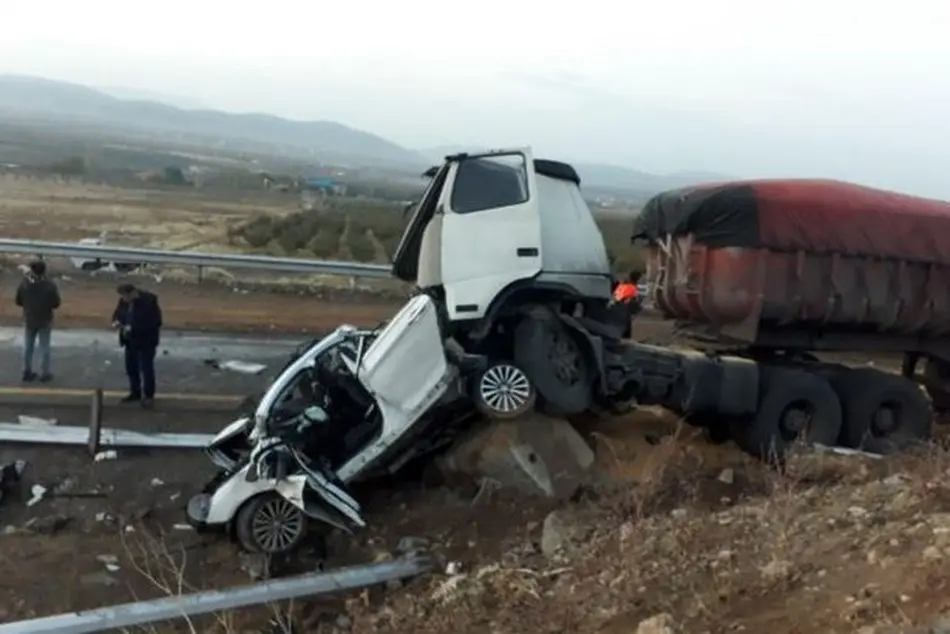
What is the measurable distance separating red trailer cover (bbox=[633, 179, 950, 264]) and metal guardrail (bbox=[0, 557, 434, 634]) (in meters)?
4.15

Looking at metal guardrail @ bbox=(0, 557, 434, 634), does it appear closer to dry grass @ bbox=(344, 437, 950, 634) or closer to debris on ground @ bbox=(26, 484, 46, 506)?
dry grass @ bbox=(344, 437, 950, 634)

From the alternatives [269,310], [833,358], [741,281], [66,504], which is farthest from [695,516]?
[269,310]

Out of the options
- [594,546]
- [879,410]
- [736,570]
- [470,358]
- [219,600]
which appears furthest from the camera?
[879,410]

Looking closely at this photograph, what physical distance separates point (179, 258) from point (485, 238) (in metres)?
11.1

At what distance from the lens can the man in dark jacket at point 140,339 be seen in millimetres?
12156

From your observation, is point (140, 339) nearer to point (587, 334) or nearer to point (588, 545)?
point (587, 334)

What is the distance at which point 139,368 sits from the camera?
12.4 metres

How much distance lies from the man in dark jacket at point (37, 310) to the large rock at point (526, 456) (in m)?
5.72

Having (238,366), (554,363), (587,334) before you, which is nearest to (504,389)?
(554,363)

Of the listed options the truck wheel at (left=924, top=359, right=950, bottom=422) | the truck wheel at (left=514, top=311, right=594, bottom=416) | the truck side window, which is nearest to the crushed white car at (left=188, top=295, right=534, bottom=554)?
the truck wheel at (left=514, top=311, right=594, bottom=416)

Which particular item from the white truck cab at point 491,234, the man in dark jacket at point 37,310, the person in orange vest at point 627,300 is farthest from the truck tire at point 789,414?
the man in dark jacket at point 37,310

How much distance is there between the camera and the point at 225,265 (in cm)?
1959

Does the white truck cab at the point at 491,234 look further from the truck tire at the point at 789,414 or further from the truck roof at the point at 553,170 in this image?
the truck tire at the point at 789,414

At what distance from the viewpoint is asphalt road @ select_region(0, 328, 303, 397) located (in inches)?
523
